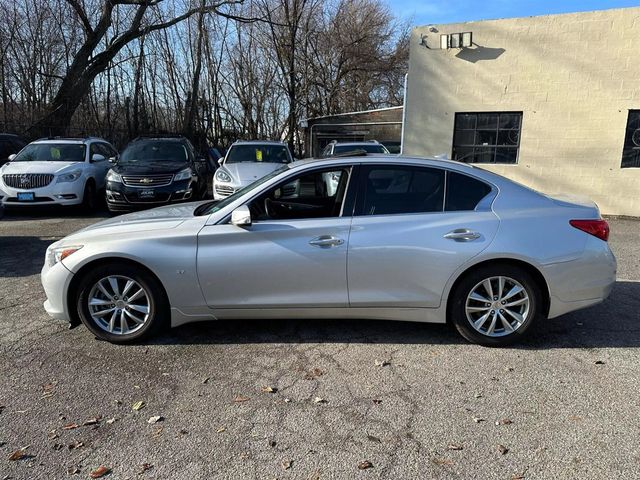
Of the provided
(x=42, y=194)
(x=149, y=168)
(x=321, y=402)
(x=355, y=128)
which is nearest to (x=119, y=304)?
(x=321, y=402)

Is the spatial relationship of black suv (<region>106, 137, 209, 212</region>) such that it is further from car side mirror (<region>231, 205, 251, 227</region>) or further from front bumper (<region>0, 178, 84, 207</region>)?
car side mirror (<region>231, 205, 251, 227</region>)

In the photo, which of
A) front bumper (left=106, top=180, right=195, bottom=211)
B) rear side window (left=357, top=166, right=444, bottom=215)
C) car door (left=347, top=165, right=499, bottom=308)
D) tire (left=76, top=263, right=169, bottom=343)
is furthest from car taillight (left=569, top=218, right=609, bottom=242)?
front bumper (left=106, top=180, right=195, bottom=211)

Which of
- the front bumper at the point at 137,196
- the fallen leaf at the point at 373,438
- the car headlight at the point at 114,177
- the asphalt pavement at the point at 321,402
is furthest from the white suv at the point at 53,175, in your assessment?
the fallen leaf at the point at 373,438

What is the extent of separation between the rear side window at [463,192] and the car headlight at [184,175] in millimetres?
7628

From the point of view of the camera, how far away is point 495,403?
3.16 metres

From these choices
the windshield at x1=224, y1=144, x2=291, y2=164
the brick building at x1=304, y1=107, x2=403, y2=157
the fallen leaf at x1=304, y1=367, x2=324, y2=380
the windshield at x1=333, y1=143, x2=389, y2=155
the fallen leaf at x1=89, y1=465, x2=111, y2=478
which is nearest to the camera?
the fallen leaf at x1=89, y1=465, x2=111, y2=478

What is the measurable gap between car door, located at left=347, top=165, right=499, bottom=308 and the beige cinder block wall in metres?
8.88

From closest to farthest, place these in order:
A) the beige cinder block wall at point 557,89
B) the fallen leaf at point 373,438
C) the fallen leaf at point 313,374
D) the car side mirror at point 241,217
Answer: the fallen leaf at point 373,438 → the fallen leaf at point 313,374 → the car side mirror at point 241,217 → the beige cinder block wall at point 557,89

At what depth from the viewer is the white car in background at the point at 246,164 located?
378 inches

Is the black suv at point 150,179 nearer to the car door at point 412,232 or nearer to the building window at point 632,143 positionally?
the car door at point 412,232

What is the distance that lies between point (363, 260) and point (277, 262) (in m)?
0.71

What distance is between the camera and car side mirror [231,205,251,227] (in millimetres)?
3746

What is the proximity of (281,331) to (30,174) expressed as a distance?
867 centimetres

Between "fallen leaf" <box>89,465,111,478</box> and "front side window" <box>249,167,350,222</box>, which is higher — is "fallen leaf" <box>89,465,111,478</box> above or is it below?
below
